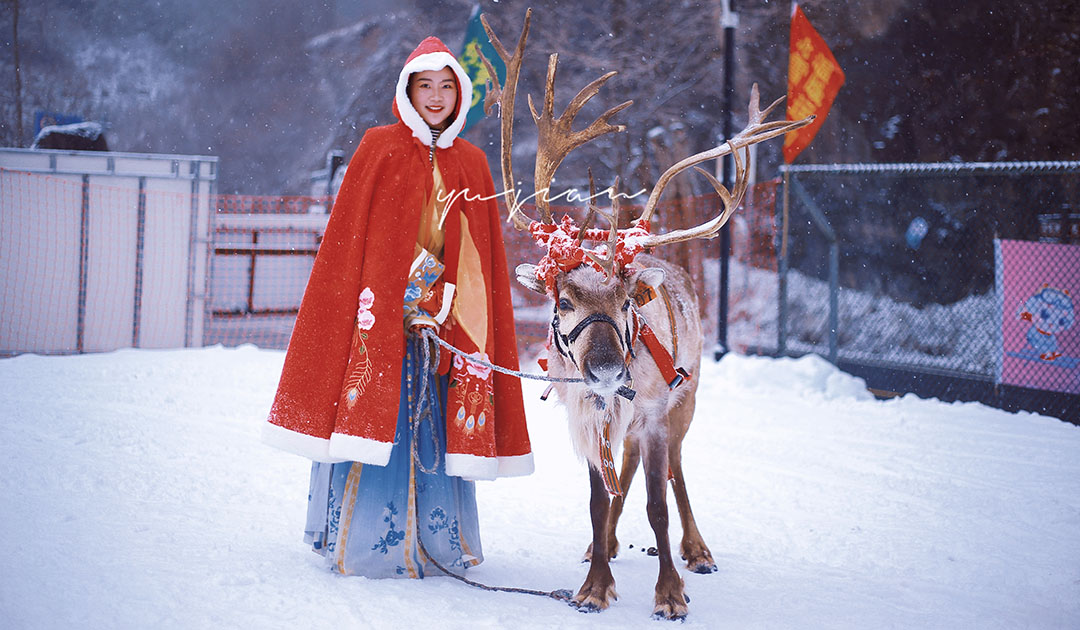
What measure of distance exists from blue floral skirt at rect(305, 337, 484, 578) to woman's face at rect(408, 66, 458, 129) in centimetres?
101

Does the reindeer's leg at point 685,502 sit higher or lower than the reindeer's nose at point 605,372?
lower

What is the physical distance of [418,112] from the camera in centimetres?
346

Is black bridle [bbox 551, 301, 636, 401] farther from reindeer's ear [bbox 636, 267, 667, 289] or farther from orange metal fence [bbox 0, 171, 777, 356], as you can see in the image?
orange metal fence [bbox 0, 171, 777, 356]

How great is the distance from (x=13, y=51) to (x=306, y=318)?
46.8 ft

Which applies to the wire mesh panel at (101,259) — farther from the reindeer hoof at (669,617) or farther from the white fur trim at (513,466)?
the reindeer hoof at (669,617)

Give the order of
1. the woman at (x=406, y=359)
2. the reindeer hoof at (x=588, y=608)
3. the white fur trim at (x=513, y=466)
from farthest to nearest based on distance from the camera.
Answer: the white fur trim at (x=513, y=466), the woman at (x=406, y=359), the reindeer hoof at (x=588, y=608)

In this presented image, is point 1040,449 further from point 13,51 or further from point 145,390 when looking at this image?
point 13,51

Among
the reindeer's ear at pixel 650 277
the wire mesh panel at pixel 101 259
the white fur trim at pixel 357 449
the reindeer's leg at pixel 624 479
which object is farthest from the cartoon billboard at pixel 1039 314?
the wire mesh panel at pixel 101 259

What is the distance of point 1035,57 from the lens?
1217 cm

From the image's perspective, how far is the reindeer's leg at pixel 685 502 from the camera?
148 inches

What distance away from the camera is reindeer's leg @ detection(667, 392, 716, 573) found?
12.3ft

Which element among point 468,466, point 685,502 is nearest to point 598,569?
point 468,466

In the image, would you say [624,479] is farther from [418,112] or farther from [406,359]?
[418,112]

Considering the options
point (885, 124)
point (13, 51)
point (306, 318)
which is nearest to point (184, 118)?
point (13, 51)
